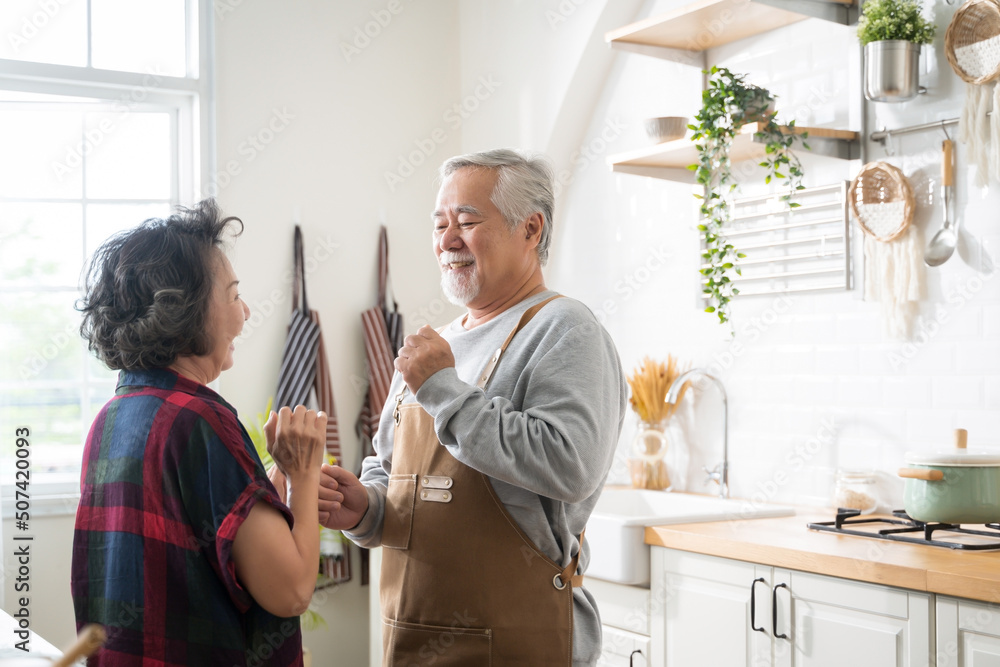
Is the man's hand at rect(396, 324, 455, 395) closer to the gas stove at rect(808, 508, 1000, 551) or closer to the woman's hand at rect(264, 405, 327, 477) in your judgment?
the woman's hand at rect(264, 405, 327, 477)

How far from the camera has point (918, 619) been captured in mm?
1989

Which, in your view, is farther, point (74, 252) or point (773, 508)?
point (74, 252)

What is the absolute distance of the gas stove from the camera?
7.32 feet

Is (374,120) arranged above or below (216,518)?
above

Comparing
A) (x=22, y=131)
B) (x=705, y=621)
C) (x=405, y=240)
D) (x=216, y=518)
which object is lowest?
(x=705, y=621)

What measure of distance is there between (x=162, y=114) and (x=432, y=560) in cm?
286

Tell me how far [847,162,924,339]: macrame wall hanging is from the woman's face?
1.93 meters

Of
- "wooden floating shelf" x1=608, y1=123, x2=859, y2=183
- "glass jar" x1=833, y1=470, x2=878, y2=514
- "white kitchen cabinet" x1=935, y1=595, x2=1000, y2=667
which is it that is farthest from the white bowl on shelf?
"white kitchen cabinet" x1=935, y1=595, x2=1000, y2=667

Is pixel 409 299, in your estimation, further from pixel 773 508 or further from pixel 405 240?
pixel 773 508

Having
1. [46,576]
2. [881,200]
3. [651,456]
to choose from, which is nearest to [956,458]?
[881,200]

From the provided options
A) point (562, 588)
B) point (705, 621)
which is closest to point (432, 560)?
point (562, 588)

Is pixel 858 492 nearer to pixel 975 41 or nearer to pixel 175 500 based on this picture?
pixel 975 41

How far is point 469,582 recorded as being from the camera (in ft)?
5.62

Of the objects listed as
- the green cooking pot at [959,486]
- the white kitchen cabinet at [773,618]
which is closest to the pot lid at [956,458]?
the green cooking pot at [959,486]
